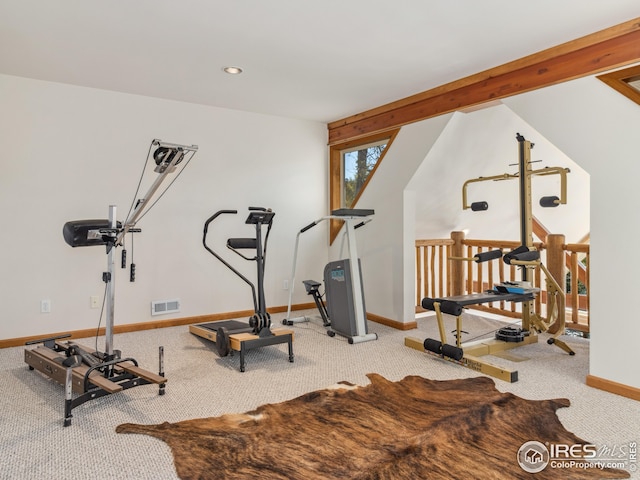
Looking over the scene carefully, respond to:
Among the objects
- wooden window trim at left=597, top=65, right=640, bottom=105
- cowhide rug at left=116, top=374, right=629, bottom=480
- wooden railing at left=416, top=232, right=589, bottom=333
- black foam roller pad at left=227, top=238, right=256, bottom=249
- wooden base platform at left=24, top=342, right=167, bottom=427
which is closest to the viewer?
cowhide rug at left=116, top=374, right=629, bottom=480

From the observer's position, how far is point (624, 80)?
293 cm

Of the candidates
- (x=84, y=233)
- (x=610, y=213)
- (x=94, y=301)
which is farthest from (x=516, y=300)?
(x=94, y=301)

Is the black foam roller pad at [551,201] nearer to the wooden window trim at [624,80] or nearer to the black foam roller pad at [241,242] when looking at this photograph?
the wooden window trim at [624,80]

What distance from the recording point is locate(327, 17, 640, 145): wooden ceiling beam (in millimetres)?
2873

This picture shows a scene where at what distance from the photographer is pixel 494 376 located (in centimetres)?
315

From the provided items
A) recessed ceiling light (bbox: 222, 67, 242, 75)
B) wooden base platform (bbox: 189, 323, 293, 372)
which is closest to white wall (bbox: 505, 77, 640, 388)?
wooden base platform (bbox: 189, 323, 293, 372)

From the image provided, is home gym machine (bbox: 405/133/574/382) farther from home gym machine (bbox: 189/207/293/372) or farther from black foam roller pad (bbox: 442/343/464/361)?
home gym machine (bbox: 189/207/293/372)

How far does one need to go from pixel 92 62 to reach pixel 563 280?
15.8ft

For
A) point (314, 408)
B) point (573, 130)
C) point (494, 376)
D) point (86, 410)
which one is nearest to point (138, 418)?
point (86, 410)

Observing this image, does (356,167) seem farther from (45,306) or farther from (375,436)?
(375,436)

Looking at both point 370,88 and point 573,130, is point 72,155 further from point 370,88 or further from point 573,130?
point 573,130

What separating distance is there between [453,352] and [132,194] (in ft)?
11.3

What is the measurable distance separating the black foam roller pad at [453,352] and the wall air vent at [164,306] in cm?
288

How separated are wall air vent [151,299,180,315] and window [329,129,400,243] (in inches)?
85.3
